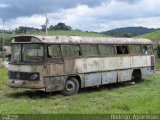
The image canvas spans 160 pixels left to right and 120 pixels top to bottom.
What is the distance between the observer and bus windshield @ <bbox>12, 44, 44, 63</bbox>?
15.4m

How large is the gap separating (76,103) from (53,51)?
9.44 ft

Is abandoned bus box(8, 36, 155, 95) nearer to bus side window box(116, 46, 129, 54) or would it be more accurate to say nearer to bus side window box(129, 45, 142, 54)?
bus side window box(116, 46, 129, 54)

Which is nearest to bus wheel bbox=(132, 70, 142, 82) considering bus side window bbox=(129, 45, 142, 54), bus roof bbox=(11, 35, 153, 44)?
bus side window bbox=(129, 45, 142, 54)

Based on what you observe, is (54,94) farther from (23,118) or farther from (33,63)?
(23,118)

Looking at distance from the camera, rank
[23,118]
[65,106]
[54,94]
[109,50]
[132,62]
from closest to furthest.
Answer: [23,118], [65,106], [54,94], [109,50], [132,62]

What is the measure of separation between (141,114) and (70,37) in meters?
6.84

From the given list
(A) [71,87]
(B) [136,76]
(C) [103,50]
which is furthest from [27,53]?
(B) [136,76]

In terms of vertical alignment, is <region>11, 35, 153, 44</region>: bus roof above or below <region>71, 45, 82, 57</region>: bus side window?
above

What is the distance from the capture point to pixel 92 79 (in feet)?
57.4

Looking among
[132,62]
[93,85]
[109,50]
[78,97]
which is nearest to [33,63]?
[78,97]

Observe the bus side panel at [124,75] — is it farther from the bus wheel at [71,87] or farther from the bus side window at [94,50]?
the bus wheel at [71,87]

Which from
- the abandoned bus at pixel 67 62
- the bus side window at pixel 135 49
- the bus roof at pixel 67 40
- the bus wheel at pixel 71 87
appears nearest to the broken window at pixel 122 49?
the abandoned bus at pixel 67 62

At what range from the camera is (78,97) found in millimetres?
15594

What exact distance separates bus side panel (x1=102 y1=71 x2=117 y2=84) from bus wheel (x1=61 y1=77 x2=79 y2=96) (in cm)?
193
